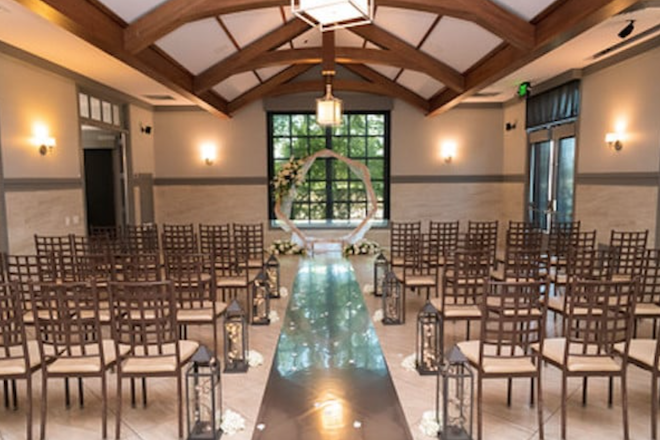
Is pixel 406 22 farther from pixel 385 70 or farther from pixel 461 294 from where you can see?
pixel 461 294

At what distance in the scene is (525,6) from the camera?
192 inches

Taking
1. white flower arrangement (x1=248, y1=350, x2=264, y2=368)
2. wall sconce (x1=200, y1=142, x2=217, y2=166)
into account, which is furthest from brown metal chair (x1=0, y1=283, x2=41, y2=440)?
wall sconce (x1=200, y1=142, x2=217, y2=166)

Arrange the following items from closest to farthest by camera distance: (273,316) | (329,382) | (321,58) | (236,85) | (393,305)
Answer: (329,382), (393,305), (273,316), (321,58), (236,85)

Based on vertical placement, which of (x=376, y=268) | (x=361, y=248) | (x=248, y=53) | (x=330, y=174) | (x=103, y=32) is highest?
(x=248, y=53)

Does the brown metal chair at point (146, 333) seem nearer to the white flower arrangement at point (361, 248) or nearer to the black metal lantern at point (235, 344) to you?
the black metal lantern at point (235, 344)

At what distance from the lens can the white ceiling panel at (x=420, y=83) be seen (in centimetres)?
920

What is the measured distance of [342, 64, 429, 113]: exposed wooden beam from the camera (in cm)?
1018

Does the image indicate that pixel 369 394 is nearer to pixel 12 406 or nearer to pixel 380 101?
pixel 12 406

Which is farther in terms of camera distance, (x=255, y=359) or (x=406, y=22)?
(x=406, y=22)

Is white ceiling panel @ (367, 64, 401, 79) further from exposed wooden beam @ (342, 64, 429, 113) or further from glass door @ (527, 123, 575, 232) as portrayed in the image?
glass door @ (527, 123, 575, 232)

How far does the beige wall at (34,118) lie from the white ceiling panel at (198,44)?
1.79 metres

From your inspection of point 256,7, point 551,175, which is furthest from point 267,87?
point 551,175

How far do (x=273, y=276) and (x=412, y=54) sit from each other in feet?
13.2

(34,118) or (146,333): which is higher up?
A: (34,118)
